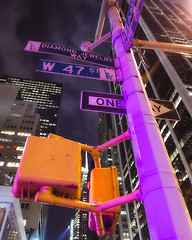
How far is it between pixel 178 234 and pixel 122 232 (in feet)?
352

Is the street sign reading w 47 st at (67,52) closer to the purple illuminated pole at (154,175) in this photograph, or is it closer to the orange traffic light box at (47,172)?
the purple illuminated pole at (154,175)

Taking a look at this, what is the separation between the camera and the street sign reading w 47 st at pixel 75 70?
4.18m

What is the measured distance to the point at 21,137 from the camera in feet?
270

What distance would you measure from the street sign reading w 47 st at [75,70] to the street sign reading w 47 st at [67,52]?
46 cm

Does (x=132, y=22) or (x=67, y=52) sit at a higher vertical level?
(x=67, y=52)

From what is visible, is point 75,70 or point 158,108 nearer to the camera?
point 158,108

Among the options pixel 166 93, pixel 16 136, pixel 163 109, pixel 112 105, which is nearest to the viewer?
pixel 163 109

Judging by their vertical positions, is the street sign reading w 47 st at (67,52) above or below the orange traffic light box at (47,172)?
above

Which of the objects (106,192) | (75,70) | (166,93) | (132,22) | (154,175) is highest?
(166,93)

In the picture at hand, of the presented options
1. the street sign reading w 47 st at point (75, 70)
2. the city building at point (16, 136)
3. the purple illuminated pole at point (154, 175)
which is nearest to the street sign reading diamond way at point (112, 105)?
the purple illuminated pole at point (154, 175)

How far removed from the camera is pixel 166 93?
65750mm

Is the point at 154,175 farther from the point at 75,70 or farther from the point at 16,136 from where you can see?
the point at 16,136

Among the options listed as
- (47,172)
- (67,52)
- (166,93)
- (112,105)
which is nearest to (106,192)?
(47,172)

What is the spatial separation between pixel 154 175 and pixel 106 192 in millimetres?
932
